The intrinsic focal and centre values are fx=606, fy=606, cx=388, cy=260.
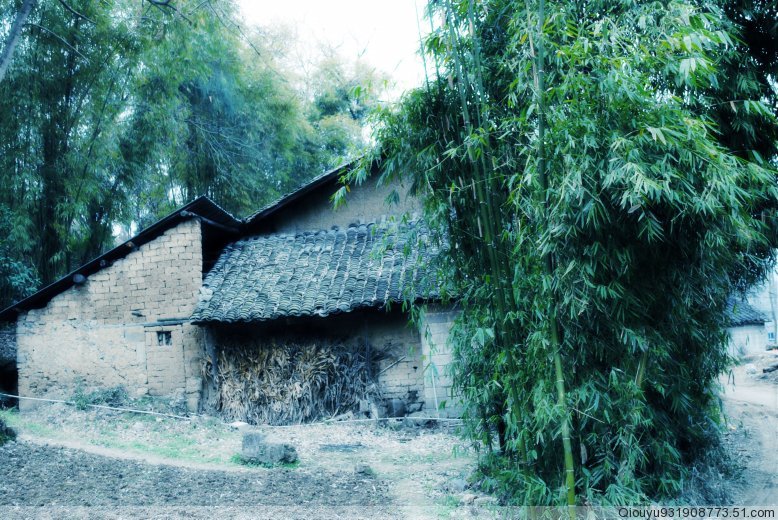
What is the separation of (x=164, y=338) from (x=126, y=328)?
2.21 ft

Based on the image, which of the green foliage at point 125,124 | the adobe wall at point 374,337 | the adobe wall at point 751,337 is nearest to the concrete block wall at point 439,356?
the adobe wall at point 374,337

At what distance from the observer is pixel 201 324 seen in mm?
9727

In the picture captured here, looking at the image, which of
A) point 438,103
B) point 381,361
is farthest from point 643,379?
point 381,361

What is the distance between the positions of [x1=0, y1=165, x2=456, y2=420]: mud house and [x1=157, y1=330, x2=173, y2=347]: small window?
2cm

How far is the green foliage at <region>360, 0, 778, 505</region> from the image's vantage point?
390cm

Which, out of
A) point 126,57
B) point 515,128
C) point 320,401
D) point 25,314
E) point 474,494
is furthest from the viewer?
point 126,57

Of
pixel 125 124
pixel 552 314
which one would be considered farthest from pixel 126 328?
pixel 552 314

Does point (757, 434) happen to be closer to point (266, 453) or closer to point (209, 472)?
point (266, 453)

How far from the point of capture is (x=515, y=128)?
182 inches

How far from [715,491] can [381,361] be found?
17.6ft

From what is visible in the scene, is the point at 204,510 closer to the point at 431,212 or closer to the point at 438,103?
the point at 431,212

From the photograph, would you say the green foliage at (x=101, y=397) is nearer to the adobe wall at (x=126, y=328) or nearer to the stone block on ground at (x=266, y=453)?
the adobe wall at (x=126, y=328)

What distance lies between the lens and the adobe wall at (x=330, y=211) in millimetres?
11672

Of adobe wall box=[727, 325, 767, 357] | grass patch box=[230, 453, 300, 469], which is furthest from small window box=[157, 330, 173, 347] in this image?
adobe wall box=[727, 325, 767, 357]
